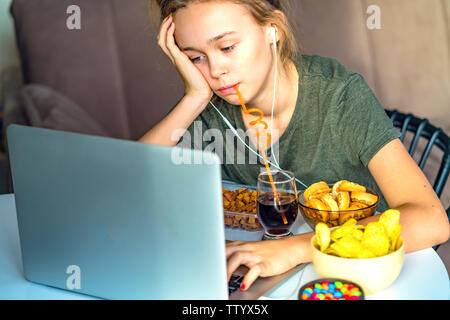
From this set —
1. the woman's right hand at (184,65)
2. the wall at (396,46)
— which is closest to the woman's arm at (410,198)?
the woman's right hand at (184,65)

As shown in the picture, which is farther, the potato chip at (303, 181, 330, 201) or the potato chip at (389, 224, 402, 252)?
the potato chip at (303, 181, 330, 201)

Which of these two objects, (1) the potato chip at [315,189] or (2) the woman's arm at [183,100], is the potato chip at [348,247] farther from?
(2) the woman's arm at [183,100]

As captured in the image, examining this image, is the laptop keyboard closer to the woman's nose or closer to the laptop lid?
the laptop lid

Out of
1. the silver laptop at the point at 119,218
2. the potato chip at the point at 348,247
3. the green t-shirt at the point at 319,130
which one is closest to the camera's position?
the silver laptop at the point at 119,218

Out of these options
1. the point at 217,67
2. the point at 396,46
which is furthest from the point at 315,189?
the point at 396,46

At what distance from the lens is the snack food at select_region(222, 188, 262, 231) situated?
1151 mm

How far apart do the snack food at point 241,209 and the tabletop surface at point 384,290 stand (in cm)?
20

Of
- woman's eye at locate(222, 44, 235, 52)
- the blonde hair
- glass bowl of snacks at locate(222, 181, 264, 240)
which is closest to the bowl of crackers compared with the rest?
glass bowl of snacks at locate(222, 181, 264, 240)

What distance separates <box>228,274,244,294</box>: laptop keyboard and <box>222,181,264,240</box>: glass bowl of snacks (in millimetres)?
181

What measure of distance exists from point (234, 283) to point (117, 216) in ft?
0.76

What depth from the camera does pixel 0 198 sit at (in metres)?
1.42

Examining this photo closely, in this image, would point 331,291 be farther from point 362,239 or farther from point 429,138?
point 429,138

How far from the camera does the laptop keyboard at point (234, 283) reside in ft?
2.96

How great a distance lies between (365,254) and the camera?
85 centimetres
